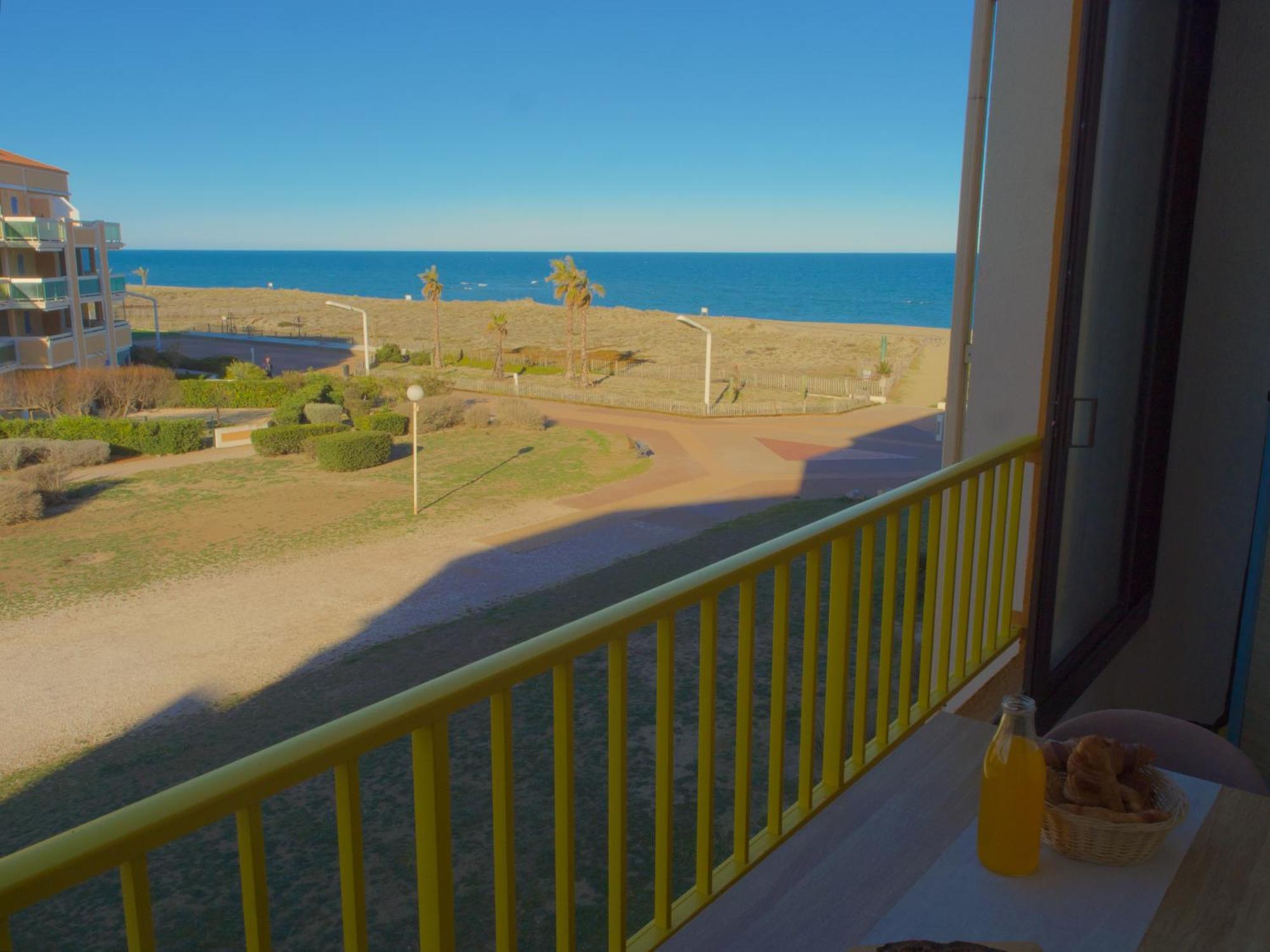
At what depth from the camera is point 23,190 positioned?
28141 mm

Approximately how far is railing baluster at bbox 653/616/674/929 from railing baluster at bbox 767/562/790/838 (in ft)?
0.65

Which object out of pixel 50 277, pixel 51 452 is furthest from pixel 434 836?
pixel 50 277

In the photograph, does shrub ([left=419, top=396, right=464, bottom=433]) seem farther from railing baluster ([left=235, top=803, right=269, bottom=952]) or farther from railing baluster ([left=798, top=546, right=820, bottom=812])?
railing baluster ([left=235, top=803, right=269, bottom=952])

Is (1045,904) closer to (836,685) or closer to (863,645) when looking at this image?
(836,685)

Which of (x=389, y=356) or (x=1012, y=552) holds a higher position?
(x=1012, y=552)

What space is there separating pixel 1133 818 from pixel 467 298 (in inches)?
3982

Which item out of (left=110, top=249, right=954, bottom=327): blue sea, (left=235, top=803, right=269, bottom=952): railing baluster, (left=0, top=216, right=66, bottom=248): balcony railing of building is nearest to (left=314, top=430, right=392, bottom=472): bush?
(left=0, top=216, right=66, bottom=248): balcony railing of building

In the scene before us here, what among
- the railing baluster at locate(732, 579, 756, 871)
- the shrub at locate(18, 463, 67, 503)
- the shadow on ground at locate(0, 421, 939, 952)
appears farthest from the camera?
the shrub at locate(18, 463, 67, 503)

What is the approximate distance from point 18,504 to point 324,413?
7637 millimetres

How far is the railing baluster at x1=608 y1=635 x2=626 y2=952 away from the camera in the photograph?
136 cm

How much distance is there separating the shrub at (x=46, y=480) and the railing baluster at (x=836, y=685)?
1693 centimetres

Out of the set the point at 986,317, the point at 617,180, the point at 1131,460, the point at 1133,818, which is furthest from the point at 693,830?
the point at 617,180

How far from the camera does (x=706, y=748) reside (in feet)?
5.64

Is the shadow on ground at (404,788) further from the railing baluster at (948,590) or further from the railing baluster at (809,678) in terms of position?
the railing baluster at (948,590)
